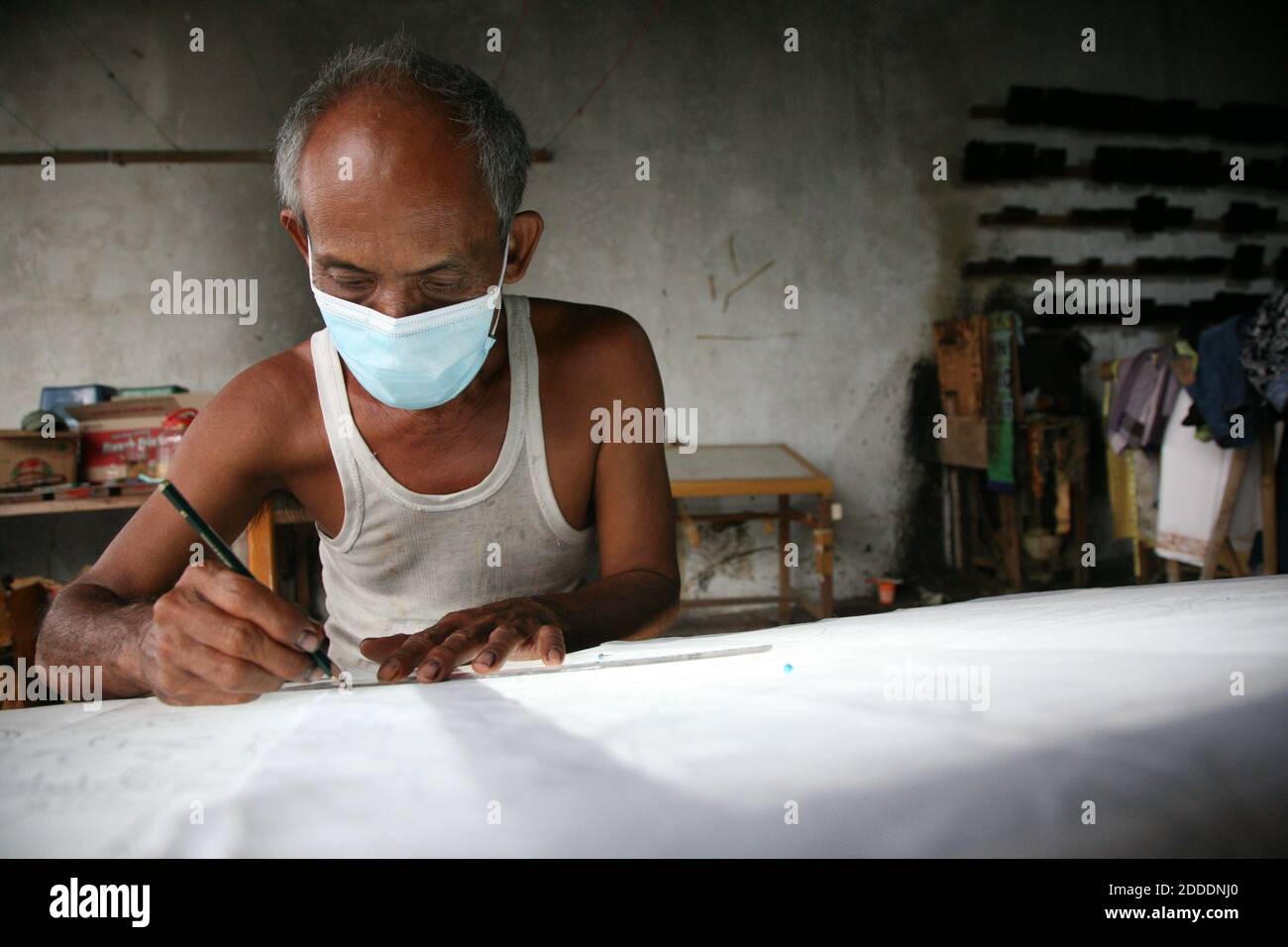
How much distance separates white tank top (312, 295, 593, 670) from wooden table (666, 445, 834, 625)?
1.91 meters

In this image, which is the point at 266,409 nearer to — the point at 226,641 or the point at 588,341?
the point at 588,341

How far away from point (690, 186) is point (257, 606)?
167 inches

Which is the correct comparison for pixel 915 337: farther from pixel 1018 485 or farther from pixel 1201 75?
pixel 1201 75

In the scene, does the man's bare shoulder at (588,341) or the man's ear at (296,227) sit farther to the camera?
the man's bare shoulder at (588,341)

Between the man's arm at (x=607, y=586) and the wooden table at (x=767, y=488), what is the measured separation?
1.82 metres

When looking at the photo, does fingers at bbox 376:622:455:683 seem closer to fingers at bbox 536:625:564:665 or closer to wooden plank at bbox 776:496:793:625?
fingers at bbox 536:625:564:665

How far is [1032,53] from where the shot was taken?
4.66m

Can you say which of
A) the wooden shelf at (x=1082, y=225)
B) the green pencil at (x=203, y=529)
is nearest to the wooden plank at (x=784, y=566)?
the wooden shelf at (x=1082, y=225)

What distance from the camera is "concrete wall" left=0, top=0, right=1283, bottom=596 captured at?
4.03 m

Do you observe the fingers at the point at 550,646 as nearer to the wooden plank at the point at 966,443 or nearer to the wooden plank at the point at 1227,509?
the wooden plank at the point at 1227,509

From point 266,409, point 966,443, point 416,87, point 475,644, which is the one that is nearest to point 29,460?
point 266,409

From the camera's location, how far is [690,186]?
446cm

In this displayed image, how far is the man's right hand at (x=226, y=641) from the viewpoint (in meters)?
0.71
